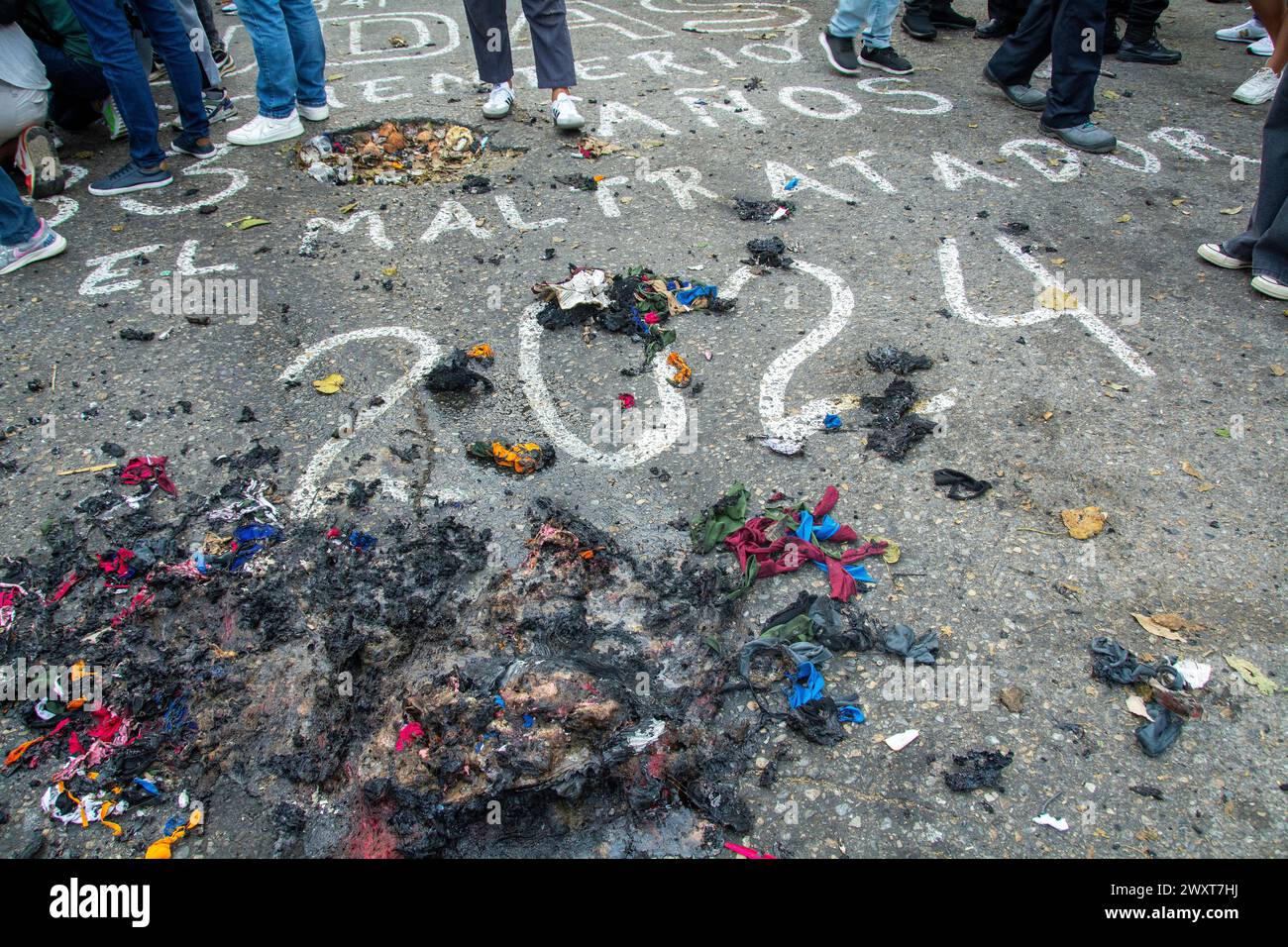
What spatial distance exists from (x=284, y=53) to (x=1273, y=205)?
599 centimetres

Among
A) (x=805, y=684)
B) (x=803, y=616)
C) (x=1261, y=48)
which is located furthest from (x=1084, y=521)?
(x=1261, y=48)

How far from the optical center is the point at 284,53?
211 inches

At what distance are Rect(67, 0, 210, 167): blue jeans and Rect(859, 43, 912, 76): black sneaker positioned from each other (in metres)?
5.13

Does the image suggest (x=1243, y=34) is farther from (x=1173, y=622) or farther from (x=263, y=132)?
(x=263, y=132)

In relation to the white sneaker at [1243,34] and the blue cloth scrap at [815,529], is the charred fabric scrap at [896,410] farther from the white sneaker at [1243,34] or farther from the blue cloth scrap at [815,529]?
the white sneaker at [1243,34]

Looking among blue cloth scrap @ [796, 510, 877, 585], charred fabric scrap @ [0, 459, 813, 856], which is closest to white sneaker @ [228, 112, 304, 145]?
charred fabric scrap @ [0, 459, 813, 856]

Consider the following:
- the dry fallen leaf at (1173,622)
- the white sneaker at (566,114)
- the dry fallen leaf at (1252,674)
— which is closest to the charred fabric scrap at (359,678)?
the dry fallen leaf at (1173,622)

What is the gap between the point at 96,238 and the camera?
15.1 ft

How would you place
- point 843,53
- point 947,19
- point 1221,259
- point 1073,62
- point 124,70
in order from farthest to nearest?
point 947,19 → point 843,53 → point 1073,62 → point 124,70 → point 1221,259

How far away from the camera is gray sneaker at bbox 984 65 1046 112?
18.8 feet

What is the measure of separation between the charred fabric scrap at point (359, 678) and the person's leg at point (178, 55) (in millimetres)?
3548

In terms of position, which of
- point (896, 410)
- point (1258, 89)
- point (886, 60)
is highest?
point (886, 60)

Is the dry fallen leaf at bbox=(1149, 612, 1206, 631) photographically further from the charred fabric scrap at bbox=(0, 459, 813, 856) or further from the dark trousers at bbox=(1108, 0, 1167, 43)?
the dark trousers at bbox=(1108, 0, 1167, 43)

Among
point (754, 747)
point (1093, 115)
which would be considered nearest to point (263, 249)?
point (754, 747)
